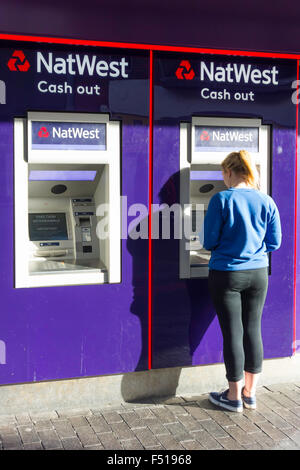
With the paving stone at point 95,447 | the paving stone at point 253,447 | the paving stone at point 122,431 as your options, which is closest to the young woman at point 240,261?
the paving stone at point 253,447

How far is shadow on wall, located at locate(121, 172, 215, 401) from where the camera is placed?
4449 millimetres

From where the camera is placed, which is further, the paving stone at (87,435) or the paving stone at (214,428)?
the paving stone at (214,428)

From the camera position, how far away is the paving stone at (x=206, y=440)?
12.1 ft

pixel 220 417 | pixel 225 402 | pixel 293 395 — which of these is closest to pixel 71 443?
pixel 220 417

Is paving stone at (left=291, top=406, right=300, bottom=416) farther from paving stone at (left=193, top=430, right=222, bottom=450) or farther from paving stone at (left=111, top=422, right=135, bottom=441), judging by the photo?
paving stone at (left=111, top=422, right=135, bottom=441)

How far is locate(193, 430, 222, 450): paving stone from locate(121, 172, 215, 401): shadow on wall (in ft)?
2.40

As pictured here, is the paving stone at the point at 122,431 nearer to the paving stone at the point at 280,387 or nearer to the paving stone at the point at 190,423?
the paving stone at the point at 190,423

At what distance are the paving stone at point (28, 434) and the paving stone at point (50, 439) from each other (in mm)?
37

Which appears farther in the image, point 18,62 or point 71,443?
point 18,62

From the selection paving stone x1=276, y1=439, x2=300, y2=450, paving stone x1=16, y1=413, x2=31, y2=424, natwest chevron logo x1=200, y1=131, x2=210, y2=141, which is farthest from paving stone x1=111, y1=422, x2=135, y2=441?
natwest chevron logo x1=200, y1=131, x2=210, y2=141

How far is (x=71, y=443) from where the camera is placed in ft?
12.2

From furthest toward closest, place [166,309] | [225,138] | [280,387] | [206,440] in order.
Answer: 1. [280,387]
2. [225,138]
3. [166,309]
4. [206,440]

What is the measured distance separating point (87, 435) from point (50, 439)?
231mm

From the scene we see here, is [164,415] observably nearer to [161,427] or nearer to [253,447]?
[161,427]
